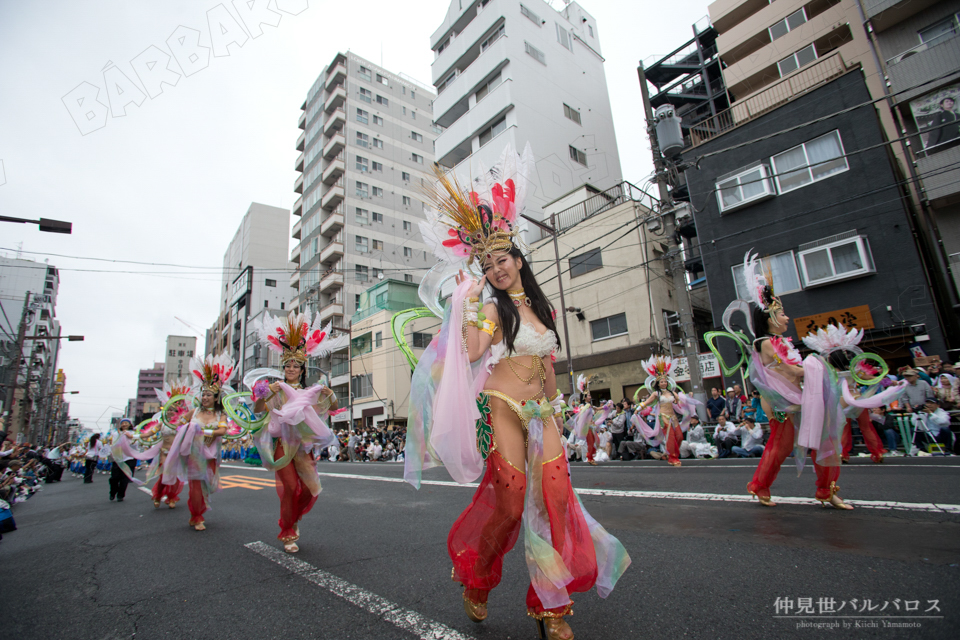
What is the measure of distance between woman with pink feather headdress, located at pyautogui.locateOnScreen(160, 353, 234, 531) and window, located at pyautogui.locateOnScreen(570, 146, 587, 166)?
26593 millimetres

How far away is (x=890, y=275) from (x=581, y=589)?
1625 cm

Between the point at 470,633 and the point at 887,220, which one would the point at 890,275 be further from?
the point at 470,633

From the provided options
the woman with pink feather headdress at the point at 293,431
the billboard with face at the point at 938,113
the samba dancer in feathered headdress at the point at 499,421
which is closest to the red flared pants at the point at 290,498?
the woman with pink feather headdress at the point at 293,431

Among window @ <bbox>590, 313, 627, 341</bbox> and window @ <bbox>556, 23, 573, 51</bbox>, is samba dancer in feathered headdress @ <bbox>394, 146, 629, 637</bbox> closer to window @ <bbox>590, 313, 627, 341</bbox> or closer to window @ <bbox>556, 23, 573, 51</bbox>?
window @ <bbox>590, 313, 627, 341</bbox>

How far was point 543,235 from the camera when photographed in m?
24.8

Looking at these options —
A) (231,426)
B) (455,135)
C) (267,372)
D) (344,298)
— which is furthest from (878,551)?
(344,298)

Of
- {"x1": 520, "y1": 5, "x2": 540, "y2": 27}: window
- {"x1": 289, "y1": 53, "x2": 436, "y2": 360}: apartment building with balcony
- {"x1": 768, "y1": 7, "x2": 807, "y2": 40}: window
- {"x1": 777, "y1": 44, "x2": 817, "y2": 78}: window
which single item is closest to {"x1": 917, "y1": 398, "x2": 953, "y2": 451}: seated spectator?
{"x1": 777, "y1": 44, "x2": 817, "y2": 78}: window

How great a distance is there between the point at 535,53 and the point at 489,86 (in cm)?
363

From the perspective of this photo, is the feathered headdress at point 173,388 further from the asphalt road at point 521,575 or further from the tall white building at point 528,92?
the tall white building at point 528,92

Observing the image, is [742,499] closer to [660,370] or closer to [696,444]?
[660,370]

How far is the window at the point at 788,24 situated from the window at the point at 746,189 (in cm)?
872

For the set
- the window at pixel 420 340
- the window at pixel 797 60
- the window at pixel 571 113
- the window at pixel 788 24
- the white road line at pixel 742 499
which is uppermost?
the window at pixel 571 113

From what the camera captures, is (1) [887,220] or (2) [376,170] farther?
(2) [376,170]

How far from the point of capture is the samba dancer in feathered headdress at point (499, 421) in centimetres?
227
